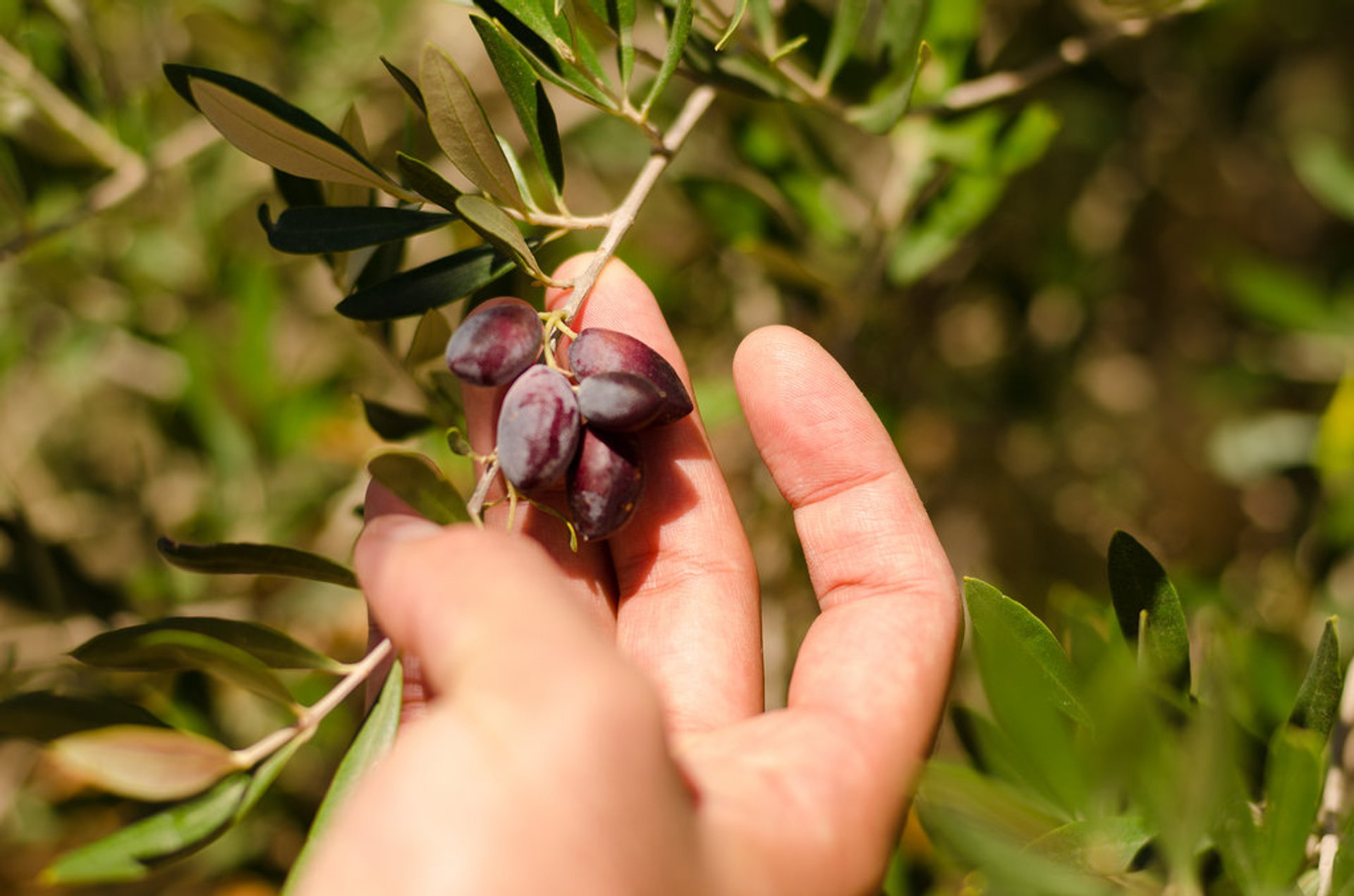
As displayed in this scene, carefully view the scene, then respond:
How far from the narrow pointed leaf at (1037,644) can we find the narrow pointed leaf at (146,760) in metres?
0.73

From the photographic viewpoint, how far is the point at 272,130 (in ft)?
2.91

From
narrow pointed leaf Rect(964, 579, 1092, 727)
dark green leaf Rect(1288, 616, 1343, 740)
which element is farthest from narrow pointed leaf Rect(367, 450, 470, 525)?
dark green leaf Rect(1288, 616, 1343, 740)

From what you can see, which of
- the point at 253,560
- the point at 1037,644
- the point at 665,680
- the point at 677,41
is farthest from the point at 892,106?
the point at 253,560

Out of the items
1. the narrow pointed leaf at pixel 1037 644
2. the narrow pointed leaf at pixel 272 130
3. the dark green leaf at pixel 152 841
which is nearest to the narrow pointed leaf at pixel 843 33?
the narrow pointed leaf at pixel 272 130

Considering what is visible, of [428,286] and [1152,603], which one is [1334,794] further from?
[428,286]

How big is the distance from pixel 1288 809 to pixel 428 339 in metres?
0.99

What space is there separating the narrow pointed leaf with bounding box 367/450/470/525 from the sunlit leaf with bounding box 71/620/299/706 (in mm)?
213

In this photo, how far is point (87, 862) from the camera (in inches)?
31.9

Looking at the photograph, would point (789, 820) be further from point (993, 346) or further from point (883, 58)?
point (993, 346)

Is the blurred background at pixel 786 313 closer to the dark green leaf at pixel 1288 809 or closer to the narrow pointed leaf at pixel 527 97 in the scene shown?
the narrow pointed leaf at pixel 527 97

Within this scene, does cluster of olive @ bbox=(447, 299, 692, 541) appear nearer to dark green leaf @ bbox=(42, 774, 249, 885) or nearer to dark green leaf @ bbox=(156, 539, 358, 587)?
dark green leaf @ bbox=(156, 539, 358, 587)

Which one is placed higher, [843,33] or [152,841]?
[843,33]

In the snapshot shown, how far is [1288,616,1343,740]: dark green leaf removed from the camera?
2.93 ft

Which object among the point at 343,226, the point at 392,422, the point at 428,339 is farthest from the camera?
the point at 392,422
